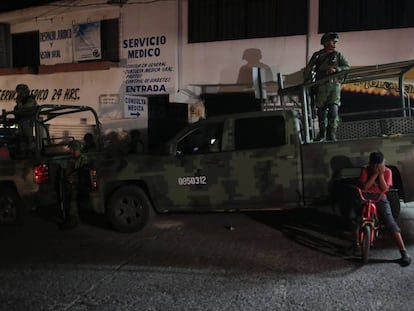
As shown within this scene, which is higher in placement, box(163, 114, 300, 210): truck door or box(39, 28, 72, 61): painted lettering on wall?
box(39, 28, 72, 61): painted lettering on wall

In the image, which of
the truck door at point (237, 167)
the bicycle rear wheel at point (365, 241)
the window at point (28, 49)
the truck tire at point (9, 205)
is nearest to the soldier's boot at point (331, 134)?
the truck door at point (237, 167)

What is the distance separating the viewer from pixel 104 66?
13.0 m

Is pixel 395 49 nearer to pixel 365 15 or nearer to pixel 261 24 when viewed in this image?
pixel 365 15

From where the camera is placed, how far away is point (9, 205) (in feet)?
25.8

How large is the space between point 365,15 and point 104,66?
23.3 ft

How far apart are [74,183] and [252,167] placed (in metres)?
2.92

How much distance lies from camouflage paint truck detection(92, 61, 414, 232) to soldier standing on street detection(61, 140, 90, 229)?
540 millimetres

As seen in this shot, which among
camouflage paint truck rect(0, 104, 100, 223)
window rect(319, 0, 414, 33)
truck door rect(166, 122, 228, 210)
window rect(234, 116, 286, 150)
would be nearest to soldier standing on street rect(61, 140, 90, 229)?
camouflage paint truck rect(0, 104, 100, 223)

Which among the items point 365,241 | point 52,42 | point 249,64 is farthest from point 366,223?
point 52,42

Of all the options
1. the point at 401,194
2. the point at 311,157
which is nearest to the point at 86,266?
the point at 311,157

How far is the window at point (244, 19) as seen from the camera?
36.7ft

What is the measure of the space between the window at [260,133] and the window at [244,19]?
5.31 meters

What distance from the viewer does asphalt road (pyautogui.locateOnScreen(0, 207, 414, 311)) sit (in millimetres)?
4270

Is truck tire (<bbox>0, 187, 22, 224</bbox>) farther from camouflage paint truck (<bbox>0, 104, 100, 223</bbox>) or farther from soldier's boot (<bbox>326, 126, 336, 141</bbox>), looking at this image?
soldier's boot (<bbox>326, 126, 336, 141</bbox>)
